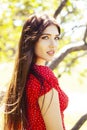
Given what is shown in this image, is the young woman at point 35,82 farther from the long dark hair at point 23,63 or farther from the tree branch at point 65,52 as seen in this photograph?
the tree branch at point 65,52

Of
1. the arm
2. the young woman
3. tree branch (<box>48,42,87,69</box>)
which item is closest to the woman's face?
the young woman

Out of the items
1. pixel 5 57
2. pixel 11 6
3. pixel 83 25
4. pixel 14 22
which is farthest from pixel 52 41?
pixel 5 57

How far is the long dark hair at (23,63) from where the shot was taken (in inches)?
99.3

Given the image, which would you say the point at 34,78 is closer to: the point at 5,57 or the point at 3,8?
the point at 3,8

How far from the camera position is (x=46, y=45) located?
2.56 meters

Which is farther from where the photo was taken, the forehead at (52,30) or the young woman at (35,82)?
the forehead at (52,30)

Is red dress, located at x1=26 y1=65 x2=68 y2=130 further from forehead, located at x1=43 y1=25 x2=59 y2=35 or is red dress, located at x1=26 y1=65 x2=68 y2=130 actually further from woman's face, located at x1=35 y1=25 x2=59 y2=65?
forehead, located at x1=43 y1=25 x2=59 y2=35

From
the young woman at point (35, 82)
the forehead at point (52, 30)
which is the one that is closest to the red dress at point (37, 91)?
the young woman at point (35, 82)

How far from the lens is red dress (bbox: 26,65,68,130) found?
7.97 ft

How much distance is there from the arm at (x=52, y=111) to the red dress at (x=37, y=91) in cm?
4

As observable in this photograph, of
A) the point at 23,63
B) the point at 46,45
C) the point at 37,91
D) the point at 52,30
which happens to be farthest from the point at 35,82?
the point at 52,30

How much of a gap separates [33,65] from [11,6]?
3.20 m

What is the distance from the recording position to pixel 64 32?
18.8 feet

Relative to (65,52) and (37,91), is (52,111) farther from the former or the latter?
(65,52)
